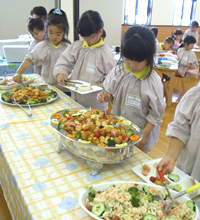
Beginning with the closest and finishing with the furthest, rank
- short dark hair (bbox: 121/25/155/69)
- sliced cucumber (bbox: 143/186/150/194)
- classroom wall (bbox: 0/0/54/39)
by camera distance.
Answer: sliced cucumber (bbox: 143/186/150/194) → short dark hair (bbox: 121/25/155/69) → classroom wall (bbox: 0/0/54/39)

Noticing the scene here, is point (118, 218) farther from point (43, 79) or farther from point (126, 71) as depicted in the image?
point (43, 79)

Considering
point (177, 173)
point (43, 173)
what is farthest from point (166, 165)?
point (43, 173)

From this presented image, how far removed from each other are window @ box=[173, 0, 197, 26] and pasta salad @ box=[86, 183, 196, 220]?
900 cm

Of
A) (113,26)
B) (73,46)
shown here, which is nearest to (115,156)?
(73,46)

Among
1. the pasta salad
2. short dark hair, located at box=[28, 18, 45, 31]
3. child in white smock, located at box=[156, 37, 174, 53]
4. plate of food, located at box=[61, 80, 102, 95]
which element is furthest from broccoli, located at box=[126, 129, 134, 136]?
child in white smock, located at box=[156, 37, 174, 53]

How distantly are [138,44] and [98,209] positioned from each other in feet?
2.56

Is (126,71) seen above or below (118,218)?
above

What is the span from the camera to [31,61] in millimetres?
1893

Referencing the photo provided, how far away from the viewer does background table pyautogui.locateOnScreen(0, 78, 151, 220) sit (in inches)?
27.0

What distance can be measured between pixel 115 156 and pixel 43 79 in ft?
4.86

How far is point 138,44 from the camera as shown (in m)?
1.05

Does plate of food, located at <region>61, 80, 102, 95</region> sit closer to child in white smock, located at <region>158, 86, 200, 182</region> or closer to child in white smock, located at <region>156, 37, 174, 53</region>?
child in white smock, located at <region>158, 86, 200, 182</region>

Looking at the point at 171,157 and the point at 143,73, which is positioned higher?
the point at 143,73

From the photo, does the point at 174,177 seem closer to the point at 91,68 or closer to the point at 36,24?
the point at 91,68
